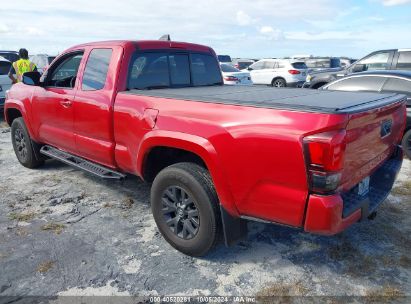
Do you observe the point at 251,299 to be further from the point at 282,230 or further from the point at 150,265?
the point at 282,230

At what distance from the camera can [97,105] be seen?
12.5 ft

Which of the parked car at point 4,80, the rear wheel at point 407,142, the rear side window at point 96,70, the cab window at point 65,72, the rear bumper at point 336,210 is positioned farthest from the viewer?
the parked car at point 4,80

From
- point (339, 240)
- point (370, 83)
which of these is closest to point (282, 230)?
point (339, 240)

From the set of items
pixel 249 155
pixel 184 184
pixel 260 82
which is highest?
pixel 249 155

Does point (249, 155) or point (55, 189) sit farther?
point (55, 189)

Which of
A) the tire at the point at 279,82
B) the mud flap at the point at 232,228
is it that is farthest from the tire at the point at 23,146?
the tire at the point at 279,82

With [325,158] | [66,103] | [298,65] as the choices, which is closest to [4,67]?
[66,103]

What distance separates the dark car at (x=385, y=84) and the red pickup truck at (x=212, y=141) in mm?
3018

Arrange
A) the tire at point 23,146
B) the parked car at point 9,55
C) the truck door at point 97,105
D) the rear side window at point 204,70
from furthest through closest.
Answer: the parked car at point 9,55
the tire at point 23,146
the rear side window at point 204,70
the truck door at point 97,105

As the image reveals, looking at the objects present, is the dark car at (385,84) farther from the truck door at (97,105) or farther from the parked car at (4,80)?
the parked car at (4,80)

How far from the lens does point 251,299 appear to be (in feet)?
9.02

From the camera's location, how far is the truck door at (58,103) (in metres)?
4.38

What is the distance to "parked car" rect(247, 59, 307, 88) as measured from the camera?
17.6 metres

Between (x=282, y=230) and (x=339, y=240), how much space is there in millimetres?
553
